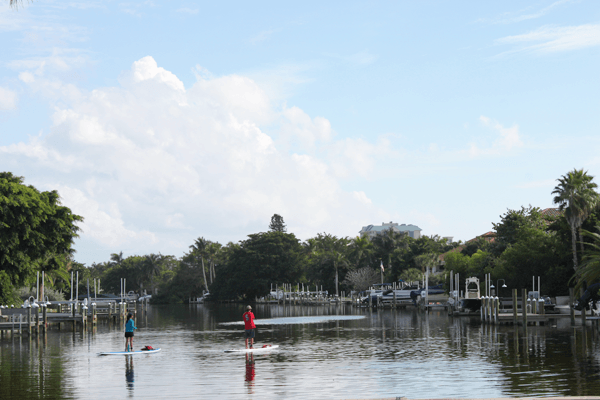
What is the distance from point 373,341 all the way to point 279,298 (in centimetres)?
8909

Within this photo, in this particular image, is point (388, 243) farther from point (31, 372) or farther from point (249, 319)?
point (31, 372)

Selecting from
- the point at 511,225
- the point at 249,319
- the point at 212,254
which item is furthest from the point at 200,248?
the point at 249,319

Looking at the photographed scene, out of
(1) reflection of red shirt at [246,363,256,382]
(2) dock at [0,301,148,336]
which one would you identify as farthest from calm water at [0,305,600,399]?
(2) dock at [0,301,148,336]

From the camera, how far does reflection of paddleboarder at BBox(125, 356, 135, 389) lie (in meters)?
20.5

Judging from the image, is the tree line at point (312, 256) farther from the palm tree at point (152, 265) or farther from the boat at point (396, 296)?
the boat at point (396, 296)

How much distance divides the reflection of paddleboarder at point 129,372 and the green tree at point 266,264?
104m

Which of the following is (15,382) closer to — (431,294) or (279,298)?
(431,294)

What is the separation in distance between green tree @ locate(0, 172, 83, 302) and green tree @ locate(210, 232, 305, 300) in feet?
243

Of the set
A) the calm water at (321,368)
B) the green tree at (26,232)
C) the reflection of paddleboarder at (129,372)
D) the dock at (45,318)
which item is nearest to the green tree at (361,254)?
the dock at (45,318)

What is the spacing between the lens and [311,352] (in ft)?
96.5

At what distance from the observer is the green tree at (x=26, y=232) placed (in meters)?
50.3

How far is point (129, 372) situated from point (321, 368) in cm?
663

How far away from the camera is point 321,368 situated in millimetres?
23406

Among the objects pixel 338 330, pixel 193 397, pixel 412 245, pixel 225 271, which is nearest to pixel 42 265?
pixel 338 330
